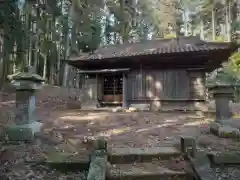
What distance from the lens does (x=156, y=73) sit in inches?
526

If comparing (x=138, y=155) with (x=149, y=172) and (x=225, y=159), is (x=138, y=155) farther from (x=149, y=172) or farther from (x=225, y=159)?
(x=225, y=159)

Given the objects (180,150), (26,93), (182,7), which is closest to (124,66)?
(26,93)

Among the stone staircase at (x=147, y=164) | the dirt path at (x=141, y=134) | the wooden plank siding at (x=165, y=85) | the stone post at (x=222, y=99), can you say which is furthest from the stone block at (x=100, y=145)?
the wooden plank siding at (x=165, y=85)

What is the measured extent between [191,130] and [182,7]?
2907cm

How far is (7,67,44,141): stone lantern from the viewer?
5629 millimetres

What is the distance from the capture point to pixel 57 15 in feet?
71.1

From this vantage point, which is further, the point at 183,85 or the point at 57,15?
the point at 57,15

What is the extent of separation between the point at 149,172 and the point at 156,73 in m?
9.72

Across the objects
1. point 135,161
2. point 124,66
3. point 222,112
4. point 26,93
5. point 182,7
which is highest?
point 182,7

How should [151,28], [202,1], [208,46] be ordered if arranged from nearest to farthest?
[208,46] → [202,1] → [151,28]

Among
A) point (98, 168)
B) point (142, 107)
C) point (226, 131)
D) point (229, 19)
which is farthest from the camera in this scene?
point (229, 19)

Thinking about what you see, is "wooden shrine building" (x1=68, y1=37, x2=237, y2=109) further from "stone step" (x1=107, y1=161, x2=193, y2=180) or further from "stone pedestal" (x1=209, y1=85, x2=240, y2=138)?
"stone step" (x1=107, y1=161, x2=193, y2=180)

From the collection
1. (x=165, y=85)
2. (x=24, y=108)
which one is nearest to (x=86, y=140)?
(x=24, y=108)

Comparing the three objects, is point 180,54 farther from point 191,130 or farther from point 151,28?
point 151,28
